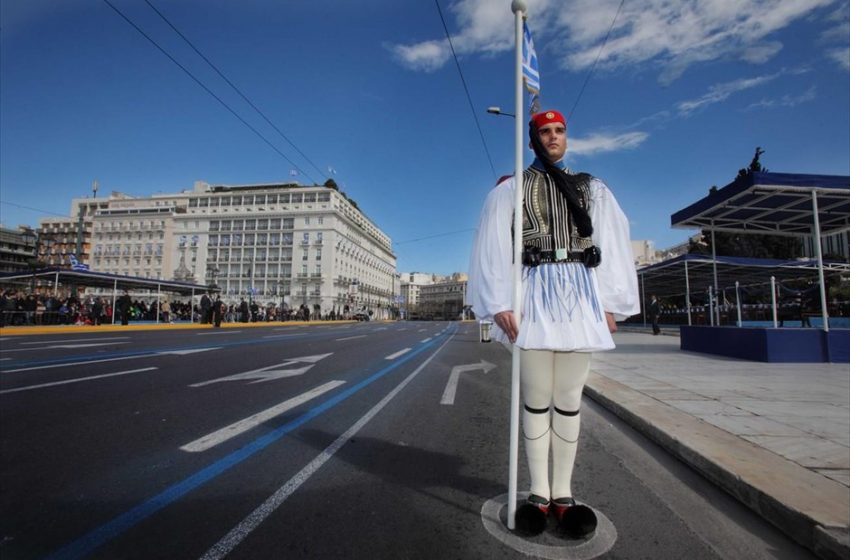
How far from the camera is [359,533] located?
7.04ft

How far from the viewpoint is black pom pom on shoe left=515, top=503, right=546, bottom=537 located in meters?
2.13

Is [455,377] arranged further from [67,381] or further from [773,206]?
[773,206]

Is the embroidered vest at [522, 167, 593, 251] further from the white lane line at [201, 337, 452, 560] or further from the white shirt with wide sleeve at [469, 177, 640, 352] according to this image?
the white lane line at [201, 337, 452, 560]

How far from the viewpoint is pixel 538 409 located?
229 centimetres

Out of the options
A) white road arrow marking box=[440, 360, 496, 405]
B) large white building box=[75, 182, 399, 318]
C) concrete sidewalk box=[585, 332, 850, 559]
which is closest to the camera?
concrete sidewalk box=[585, 332, 850, 559]

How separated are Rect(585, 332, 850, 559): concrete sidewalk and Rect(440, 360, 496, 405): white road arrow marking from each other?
188cm

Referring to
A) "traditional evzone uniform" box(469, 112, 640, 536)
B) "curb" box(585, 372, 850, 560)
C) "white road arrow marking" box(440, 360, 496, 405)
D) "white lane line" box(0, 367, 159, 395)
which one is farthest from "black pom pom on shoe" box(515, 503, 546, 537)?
"white lane line" box(0, 367, 159, 395)

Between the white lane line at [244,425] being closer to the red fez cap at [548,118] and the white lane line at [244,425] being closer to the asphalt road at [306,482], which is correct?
the asphalt road at [306,482]

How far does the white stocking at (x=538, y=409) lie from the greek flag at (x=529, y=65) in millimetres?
1566

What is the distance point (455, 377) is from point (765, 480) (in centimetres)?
520

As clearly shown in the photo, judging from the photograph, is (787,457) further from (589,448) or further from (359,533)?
(359,533)

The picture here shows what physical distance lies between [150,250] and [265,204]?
99.1 ft

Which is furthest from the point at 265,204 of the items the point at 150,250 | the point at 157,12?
the point at 157,12

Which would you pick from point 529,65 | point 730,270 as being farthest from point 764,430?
point 730,270
